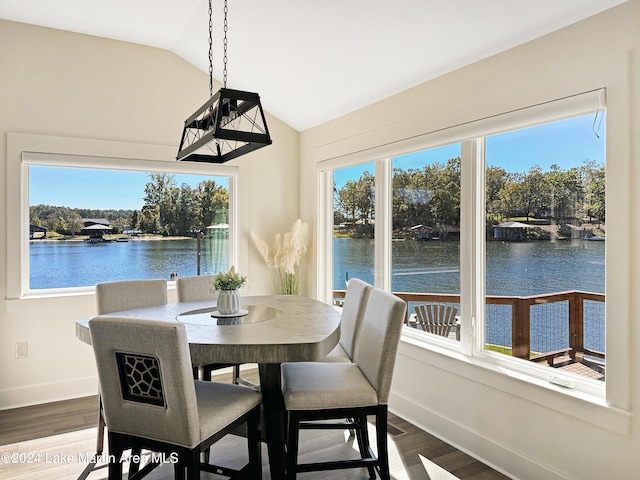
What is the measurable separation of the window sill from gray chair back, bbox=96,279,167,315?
1786 mm

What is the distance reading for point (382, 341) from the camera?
226 centimetres

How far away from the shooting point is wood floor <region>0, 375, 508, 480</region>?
8.39ft

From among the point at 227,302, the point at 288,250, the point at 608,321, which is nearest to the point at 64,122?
the point at 288,250

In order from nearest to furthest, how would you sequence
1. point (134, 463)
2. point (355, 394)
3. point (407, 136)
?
point (355, 394) < point (134, 463) < point (407, 136)

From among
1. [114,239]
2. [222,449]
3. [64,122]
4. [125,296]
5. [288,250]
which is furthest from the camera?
[288,250]

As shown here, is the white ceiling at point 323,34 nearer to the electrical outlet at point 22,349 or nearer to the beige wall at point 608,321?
the beige wall at point 608,321

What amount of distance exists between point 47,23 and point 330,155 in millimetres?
2469

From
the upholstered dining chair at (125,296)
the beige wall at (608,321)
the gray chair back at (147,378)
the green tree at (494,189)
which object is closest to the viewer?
the gray chair back at (147,378)

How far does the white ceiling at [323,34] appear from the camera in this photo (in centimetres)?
241

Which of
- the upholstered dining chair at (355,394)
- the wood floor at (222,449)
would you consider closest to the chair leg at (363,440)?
the wood floor at (222,449)

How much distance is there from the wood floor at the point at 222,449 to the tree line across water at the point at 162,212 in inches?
59.0

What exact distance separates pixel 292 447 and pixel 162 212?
109 inches

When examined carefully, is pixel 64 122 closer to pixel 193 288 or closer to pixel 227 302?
pixel 193 288

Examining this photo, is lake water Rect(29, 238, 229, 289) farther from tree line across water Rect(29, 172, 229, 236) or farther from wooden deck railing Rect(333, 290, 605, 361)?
wooden deck railing Rect(333, 290, 605, 361)
